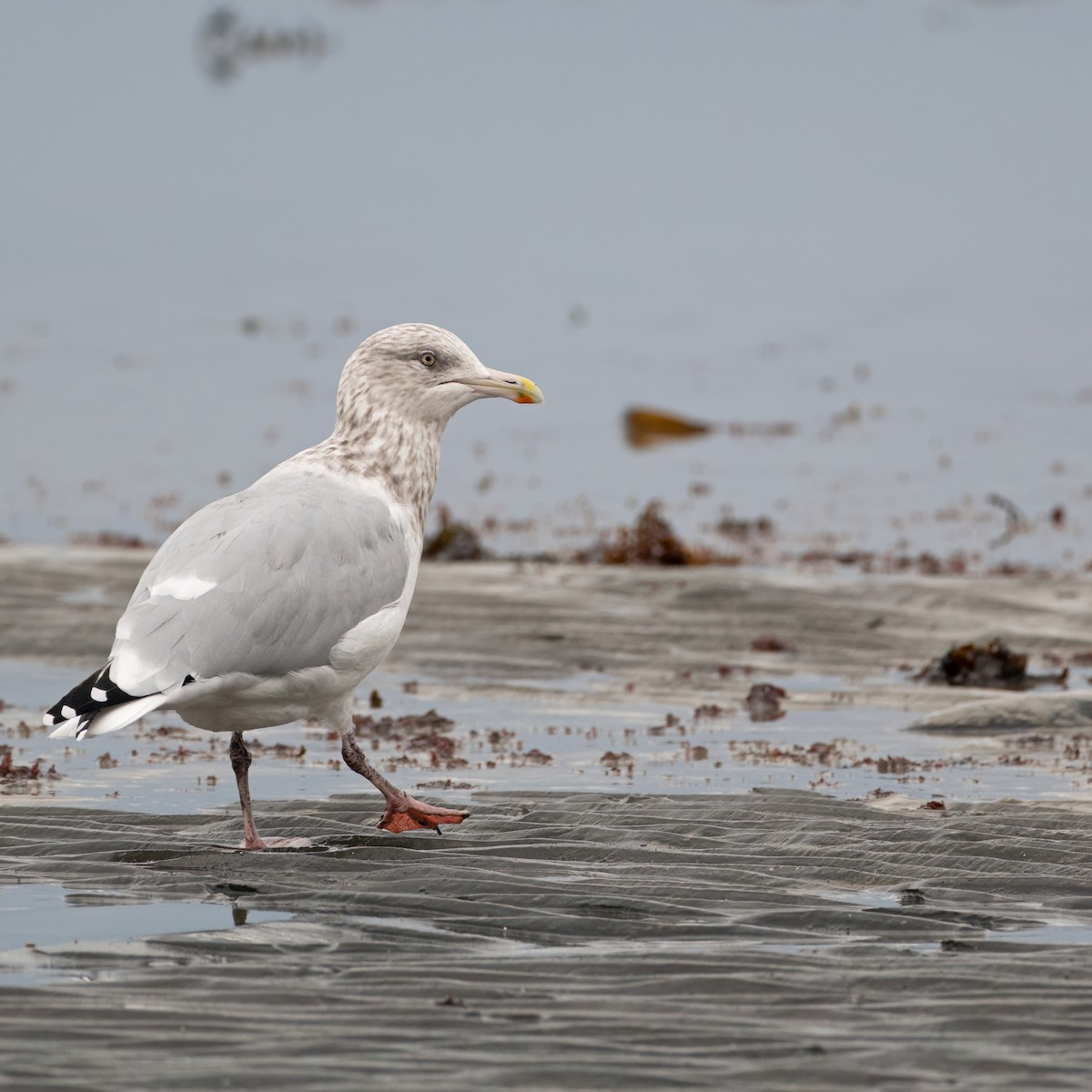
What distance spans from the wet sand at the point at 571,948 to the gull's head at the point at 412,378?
6.43 ft

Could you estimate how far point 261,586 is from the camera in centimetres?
810

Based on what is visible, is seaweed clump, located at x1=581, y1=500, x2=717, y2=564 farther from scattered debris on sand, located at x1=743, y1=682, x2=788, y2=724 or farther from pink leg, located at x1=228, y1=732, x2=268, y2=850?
pink leg, located at x1=228, y1=732, x2=268, y2=850

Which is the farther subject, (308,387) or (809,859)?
(308,387)

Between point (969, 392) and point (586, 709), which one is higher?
point (969, 392)

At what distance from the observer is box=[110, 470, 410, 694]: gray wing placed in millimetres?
7855

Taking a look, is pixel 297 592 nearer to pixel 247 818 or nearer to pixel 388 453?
pixel 247 818

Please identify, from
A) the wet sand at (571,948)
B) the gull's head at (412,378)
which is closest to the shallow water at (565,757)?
the wet sand at (571,948)

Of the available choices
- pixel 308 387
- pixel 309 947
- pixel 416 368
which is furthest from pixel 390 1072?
pixel 308 387

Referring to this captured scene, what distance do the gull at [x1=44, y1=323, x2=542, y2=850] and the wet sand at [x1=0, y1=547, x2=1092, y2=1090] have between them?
24.9 inches

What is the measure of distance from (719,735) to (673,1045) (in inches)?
257

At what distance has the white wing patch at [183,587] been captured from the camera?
8016mm

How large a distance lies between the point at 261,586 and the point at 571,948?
2296 millimetres

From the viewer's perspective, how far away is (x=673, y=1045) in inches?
219

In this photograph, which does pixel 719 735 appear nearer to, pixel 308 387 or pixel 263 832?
pixel 263 832
